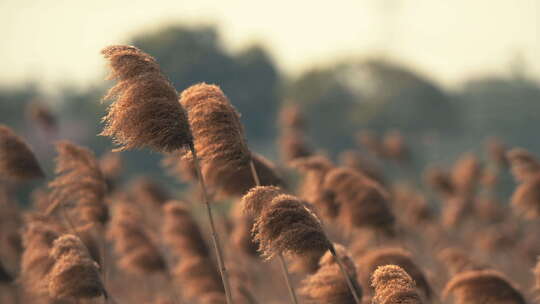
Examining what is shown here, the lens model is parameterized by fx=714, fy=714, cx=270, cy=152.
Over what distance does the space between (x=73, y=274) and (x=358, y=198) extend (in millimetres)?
3117

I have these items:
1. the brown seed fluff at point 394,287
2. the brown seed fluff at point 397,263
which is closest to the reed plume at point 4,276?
the brown seed fluff at point 397,263

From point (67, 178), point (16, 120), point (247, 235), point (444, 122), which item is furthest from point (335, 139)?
point (67, 178)

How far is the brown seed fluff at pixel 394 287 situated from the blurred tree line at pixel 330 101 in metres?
37.7

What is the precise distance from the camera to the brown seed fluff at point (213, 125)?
16.5 feet

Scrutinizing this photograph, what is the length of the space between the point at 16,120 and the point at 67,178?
131ft

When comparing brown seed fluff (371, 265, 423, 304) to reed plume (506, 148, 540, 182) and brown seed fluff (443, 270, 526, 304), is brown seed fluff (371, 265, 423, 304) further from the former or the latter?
reed plume (506, 148, 540, 182)

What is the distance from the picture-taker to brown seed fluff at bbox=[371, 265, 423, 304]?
4324 mm

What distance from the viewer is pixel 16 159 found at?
6582mm

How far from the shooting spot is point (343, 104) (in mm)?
50906

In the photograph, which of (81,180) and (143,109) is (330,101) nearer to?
(81,180)

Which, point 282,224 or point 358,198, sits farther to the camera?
point 358,198

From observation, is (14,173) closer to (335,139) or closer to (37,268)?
(37,268)

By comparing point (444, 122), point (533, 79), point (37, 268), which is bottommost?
point (37, 268)

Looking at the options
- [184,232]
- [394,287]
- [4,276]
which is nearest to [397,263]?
[394,287]
